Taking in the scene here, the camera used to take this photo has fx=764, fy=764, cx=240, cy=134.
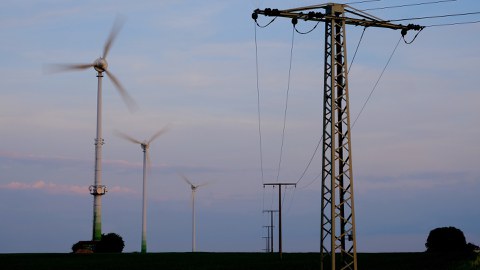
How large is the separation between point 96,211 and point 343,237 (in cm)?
9158

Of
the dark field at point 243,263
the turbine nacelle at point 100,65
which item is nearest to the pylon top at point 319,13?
the dark field at point 243,263

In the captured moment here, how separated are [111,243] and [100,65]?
114 feet

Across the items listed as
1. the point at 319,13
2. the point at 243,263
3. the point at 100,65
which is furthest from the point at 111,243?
the point at 319,13

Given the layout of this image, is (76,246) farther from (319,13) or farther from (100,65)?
(319,13)

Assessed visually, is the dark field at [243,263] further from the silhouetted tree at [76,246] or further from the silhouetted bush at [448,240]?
the silhouetted bush at [448,240]

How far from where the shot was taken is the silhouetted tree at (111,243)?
140875 mm

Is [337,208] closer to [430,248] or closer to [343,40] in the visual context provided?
[343,40]

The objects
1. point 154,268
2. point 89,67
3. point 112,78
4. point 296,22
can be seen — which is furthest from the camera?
point 89,67

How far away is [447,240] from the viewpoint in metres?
141

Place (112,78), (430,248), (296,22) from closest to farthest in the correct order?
(296,22)
(112,78)
(430,248)

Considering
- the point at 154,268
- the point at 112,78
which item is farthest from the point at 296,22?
the point at 112,78

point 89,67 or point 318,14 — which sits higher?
point 89,67

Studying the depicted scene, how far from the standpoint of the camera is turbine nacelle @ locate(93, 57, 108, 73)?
130375 mm

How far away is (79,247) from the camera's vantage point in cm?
13450
